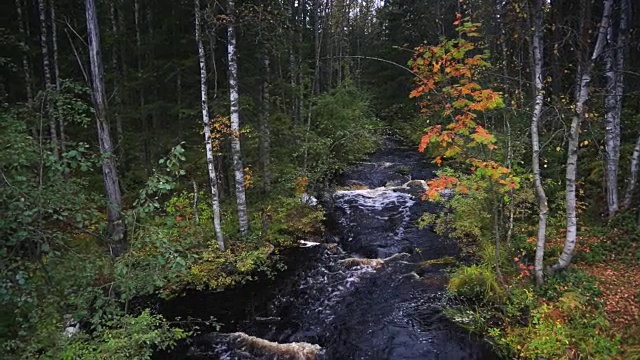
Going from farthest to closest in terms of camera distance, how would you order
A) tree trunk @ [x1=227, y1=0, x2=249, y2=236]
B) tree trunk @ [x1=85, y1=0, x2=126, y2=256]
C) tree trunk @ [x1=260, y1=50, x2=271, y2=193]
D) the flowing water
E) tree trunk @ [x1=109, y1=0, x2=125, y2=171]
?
tree trunk @ [x1=109, y1=0, x2=125, y2=171] → tree trunk @ [x1=260, y1=50, x2=271, y2=193] → tree trunk @ [x1=227, y1=0, x2=249, y2=236] → tree trunk @ [x1=85, y1=0, x2=126, y2=256] → the flowing water

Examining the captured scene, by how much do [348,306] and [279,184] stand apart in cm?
617

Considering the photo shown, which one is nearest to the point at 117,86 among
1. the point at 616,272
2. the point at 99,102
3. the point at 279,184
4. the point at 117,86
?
the point at 117,86

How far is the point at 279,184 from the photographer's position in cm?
1412

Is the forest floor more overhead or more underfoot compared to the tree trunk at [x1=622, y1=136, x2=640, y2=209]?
more underfoot

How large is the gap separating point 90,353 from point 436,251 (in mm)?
8836

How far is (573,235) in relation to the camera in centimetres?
736

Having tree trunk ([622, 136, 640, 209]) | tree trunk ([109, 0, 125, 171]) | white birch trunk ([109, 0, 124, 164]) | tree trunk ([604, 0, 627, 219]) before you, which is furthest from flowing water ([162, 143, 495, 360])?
white birch trunk ([109, 0, 124, 164])

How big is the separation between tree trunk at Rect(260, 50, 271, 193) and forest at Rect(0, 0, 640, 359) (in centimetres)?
12

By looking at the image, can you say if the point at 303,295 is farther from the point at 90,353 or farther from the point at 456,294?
the point at 90,353

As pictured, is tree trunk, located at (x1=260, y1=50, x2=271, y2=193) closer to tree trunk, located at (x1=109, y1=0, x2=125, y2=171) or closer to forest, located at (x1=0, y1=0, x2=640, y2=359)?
forest, located at (x1=0, y1=0, x2=640, y2=359)

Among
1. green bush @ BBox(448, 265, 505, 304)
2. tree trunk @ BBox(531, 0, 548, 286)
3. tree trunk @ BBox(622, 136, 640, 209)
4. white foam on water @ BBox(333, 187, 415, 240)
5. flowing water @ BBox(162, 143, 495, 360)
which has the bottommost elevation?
flowing water @ BBox(162, 143, 495, 360)

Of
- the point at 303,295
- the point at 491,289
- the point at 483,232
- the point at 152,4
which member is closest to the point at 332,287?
the point at 303,295

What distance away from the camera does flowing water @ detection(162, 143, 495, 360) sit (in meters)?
7.50

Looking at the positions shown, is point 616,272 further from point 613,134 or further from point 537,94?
point 537,94
